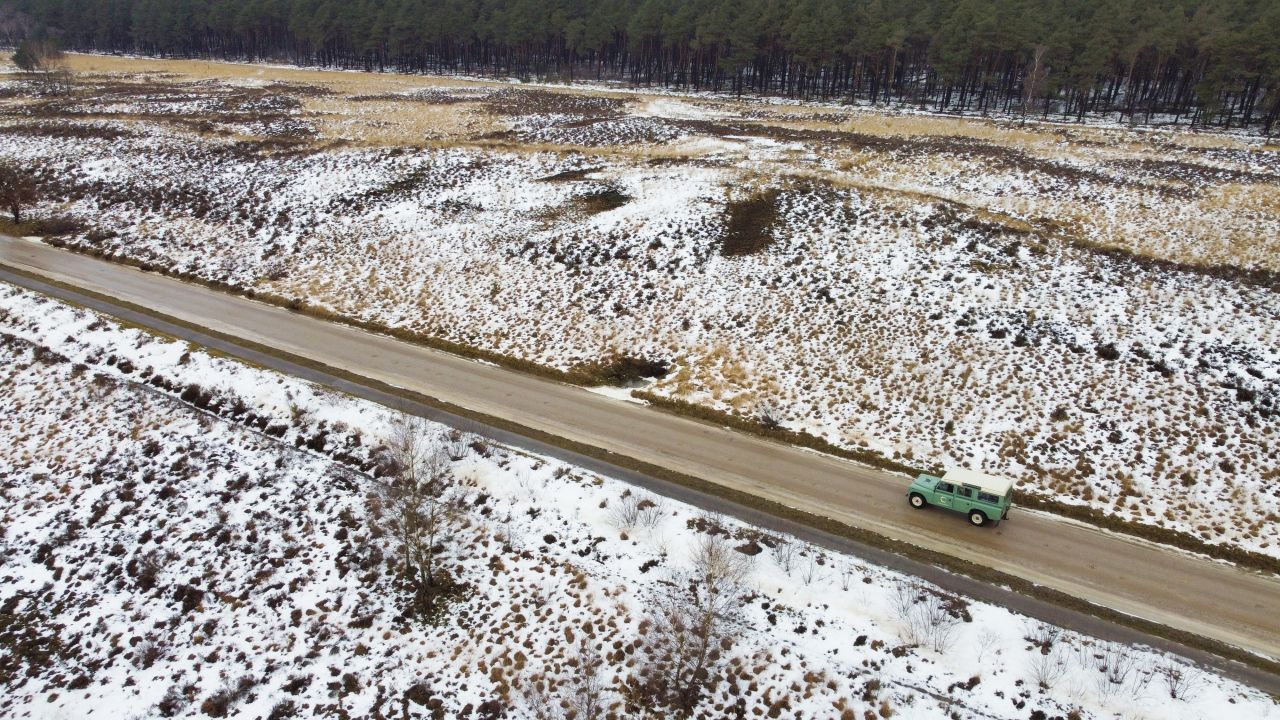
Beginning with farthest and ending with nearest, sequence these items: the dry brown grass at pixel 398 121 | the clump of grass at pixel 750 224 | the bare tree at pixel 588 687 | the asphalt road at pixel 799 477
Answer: the dry brown grass at pixel 398 121
the clump of grass at pixel 750 224
the asphalt road at pixel 799 477
the bare tree at pixel 588 687

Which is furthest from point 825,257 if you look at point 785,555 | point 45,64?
point 45,64

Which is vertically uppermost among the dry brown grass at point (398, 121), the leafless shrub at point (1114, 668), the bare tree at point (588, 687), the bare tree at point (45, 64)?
the bare tree at point (45, 64)

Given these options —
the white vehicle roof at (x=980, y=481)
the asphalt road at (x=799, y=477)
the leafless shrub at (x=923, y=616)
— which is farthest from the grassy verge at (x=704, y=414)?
the leafless shrub at (x=923, y=616)

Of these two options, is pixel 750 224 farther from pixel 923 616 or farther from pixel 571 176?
pixel 923 616

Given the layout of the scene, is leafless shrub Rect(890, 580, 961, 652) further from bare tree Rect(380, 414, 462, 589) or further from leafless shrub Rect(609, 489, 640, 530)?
bare tree Rect(380, 414, 462, 589)

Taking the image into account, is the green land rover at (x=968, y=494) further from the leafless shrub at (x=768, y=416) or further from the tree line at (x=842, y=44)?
the tree line at (x=842, y=44)

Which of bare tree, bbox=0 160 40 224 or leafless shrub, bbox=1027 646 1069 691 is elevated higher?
bare tree, bbox=0 160 40 224

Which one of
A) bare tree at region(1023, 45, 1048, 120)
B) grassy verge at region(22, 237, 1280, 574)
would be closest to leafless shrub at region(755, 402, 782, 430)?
grassy verge at region(22, 237, 1280, 574)
